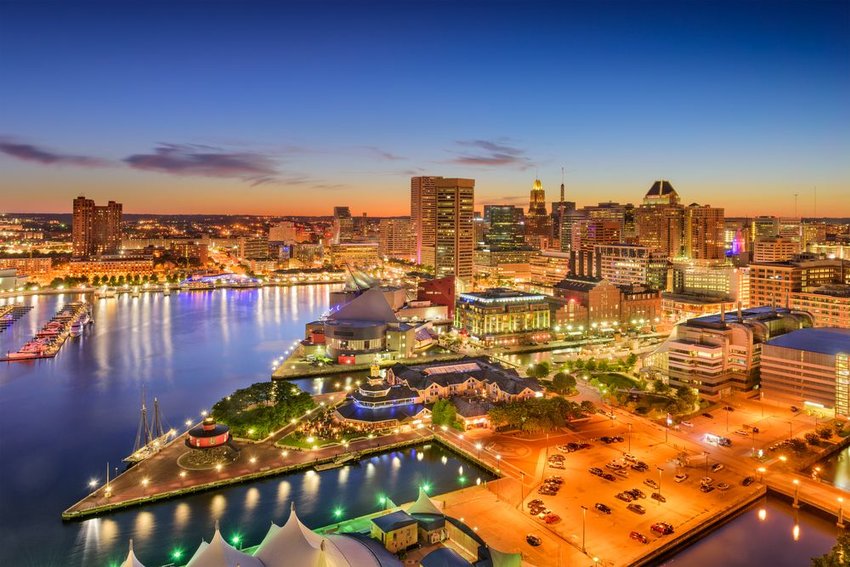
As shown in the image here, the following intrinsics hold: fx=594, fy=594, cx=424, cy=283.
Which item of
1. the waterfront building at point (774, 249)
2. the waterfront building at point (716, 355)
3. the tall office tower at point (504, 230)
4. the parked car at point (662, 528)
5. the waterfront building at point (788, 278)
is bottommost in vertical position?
the parked car at point (662, 528)

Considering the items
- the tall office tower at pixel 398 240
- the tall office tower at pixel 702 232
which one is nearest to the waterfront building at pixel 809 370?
the tall office tower at pixel 702 232

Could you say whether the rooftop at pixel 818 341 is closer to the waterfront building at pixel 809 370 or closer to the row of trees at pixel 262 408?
the waterfront building at pixel 809 370

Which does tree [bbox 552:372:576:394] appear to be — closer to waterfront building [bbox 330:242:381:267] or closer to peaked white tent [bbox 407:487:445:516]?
peaked white tent [bbox 407:487:445:516]

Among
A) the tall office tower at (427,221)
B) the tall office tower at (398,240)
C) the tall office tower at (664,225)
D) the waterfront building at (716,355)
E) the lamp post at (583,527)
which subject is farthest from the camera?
the tall office tower at (398,240)

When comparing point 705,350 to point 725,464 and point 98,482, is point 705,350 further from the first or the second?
point 98,482

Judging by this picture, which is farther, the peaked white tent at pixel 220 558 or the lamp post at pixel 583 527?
the lamp post at pixel 583 527

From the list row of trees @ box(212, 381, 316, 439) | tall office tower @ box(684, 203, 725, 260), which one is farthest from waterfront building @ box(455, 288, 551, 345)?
tall office tower @ box(684, 203, 725, 260)

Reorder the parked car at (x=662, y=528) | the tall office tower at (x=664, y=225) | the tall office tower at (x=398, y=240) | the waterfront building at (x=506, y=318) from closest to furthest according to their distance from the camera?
the parked car at (x=662, y=528) → the waterfront building at (x=506, y=318) → the tall office tower at (x=664, y=225) → the tall office tower at (x=398, y=240)
